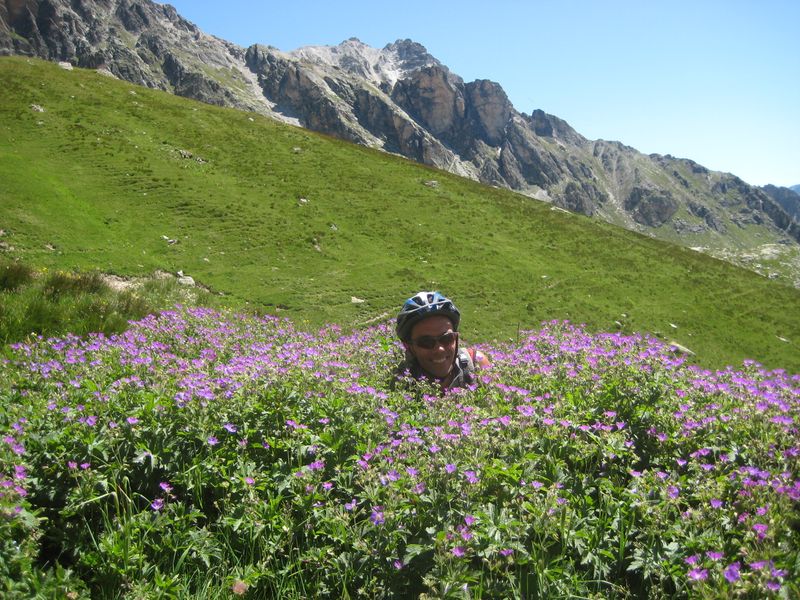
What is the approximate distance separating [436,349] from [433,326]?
0.32 meters

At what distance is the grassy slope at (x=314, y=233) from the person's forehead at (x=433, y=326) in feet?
42.8

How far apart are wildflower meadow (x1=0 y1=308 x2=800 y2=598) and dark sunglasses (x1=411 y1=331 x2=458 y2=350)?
1111 millimetres

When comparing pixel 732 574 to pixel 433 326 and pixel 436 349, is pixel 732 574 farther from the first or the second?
pixel 433 326

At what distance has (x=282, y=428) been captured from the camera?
477 centimetres

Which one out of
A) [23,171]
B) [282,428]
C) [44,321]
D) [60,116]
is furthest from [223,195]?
[282,428]

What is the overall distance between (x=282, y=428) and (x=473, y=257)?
85.3 feet

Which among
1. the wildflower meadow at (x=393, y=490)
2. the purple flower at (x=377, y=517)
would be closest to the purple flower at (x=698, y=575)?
the wildflower meadow at (x=393, y=490)

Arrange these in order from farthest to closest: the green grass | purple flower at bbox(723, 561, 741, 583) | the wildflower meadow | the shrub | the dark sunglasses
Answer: the shrub → the green grass → the dark sunglasses → the wildflower meadow → purple flower at bbox(723, 561, 741, 583)

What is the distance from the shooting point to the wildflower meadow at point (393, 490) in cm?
303

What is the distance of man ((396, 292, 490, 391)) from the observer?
6.71 meters

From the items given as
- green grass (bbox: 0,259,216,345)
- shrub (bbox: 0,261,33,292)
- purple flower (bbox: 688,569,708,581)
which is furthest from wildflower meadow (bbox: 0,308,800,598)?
shrub (bbox: 0,261,33,292)

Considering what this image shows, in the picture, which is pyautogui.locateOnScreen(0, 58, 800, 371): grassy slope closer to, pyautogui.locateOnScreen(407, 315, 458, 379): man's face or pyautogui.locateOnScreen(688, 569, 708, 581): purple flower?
pyautogui.locateOnScreen(407, 315, 458, 379): man's face

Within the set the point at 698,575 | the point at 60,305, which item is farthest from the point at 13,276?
the point at 698,575

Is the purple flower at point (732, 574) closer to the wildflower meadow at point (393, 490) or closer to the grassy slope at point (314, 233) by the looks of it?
the wildflower meadow at point (393, 490)
